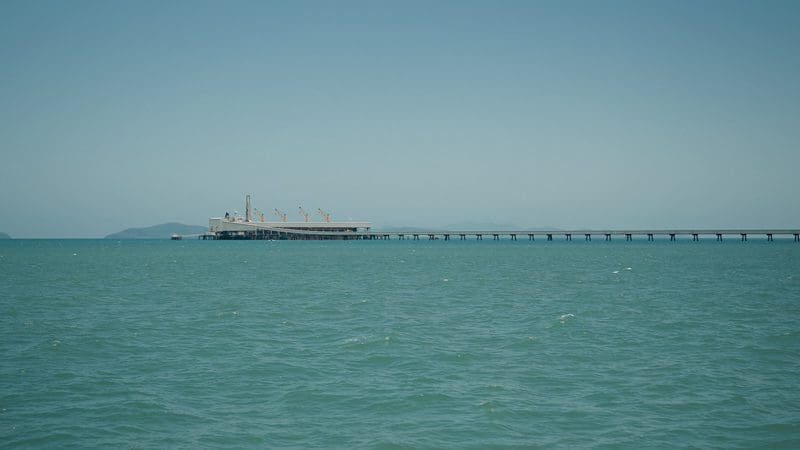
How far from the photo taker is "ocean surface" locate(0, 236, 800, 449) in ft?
45.3

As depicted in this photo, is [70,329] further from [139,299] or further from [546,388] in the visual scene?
[546,388]

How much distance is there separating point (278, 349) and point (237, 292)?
20769 mm

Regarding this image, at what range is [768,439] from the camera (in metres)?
13.5

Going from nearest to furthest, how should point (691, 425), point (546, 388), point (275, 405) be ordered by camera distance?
point (691, 425) < point (275, 405) < point (546, 388)

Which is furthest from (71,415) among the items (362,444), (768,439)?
(768,439)

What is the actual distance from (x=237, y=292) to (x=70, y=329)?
16.1 m

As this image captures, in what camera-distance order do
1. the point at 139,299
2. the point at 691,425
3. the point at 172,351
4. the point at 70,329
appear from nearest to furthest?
1. the point at 691,425
2. the point at 172,351
3. the point at 70,329
4. the point at 139,299

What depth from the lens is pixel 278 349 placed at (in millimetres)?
22172

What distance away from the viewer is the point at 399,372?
744 inches

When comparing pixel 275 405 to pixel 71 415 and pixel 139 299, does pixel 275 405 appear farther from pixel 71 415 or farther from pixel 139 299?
pixel 139 299


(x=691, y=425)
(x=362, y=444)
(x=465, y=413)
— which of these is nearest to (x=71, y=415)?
(x=362, y=444)

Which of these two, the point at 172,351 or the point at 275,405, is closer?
the point at 275,405

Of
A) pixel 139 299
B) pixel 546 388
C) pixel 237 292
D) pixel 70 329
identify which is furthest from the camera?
pixel 237 292

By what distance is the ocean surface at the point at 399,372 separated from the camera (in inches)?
543
